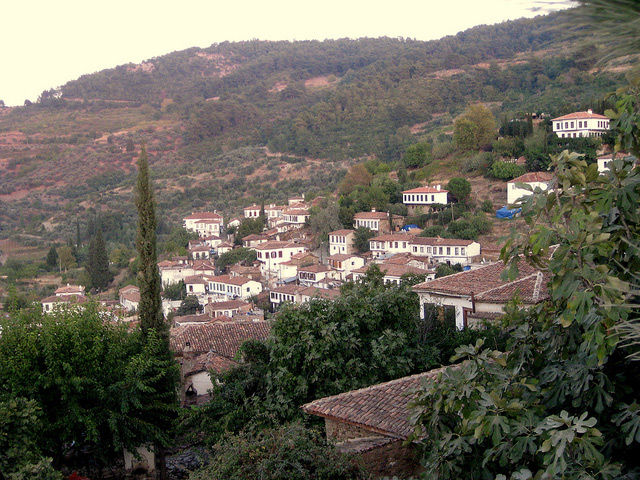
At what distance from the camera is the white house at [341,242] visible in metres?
41.4

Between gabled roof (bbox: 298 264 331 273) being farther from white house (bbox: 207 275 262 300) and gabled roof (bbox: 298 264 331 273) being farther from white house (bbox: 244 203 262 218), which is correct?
white house (bbox: 244 203 262 218)

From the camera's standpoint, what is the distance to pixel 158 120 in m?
108

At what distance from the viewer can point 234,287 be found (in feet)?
120

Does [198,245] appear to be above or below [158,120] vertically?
below

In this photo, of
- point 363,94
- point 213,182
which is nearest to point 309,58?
point 363,94

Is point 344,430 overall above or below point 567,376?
below

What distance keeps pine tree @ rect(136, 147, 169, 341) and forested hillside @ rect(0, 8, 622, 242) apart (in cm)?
4125

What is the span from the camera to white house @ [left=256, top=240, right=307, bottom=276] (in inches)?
1607

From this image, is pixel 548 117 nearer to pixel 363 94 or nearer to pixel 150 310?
pixel 150 310

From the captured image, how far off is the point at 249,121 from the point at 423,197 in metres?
65.5

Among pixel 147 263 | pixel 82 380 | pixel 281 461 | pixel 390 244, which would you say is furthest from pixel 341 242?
pixel 281 461

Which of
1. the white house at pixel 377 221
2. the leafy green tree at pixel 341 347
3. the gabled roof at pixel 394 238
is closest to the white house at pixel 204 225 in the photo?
the white house at pixel 377 221

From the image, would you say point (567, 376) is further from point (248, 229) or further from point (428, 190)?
point (248, 229)

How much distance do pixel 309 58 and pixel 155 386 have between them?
133 m
